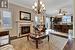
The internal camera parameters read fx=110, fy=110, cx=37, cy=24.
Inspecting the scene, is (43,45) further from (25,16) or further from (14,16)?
(25,16)

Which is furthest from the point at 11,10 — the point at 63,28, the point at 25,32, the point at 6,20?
the point at 63,28

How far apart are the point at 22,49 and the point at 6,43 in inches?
46.4

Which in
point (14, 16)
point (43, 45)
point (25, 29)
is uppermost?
point (14, 16)

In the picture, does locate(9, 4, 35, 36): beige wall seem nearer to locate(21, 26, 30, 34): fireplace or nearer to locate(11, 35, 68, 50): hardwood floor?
locate(21, 26, 30, 34): fireplace

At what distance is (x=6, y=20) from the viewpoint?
7.51 meters

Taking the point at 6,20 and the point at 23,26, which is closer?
the point at 6,20

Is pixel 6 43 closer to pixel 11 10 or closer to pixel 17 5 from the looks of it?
pixel 11 10

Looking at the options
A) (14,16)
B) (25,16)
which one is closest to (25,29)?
(25,16)

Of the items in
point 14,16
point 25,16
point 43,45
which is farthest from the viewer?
point 25,16

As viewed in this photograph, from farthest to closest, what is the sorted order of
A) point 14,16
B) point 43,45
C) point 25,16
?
point 25,16
point 14,16
point 43,45

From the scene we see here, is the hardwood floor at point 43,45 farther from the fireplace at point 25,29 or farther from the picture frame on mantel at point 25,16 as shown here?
the picture frame on mantel at point 25,16

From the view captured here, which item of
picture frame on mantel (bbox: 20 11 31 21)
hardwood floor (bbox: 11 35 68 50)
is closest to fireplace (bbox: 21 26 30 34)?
picture frame on mantel (bbox: 20 11 31 21)

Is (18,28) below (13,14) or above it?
below

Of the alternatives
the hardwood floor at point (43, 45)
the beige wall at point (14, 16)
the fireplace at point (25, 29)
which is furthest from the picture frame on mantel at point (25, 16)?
the hardwood floor at point (43, 45)
